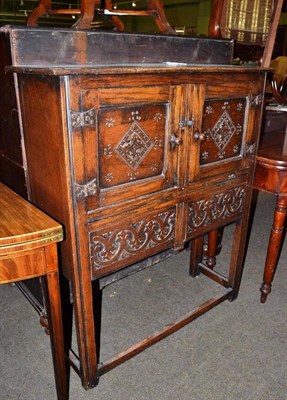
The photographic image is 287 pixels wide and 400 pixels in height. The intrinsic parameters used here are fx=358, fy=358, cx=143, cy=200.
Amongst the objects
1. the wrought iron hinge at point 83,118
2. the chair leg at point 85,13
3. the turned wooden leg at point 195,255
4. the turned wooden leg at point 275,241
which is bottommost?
the turned wooden leg at point 195,255

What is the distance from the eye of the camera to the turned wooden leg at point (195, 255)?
87.1 inches

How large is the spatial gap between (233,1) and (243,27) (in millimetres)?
149

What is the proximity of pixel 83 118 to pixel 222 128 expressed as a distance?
67 cm

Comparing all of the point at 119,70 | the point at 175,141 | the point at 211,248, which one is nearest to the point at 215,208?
the point at 175,141

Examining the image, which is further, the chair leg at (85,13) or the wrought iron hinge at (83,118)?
the chair leg at (85,13)

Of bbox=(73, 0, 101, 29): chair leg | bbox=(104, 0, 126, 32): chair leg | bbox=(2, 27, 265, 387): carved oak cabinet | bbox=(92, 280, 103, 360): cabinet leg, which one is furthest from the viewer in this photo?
bbox=(92, 280, 103, 360): cabinet leg

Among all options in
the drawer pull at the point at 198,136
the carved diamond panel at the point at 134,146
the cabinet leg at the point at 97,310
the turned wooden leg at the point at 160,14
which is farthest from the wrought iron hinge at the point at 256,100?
the cabinet leg at the point at 97,310

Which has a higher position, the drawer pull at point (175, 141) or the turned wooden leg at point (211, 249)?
the drawer pull at point (175, 141)

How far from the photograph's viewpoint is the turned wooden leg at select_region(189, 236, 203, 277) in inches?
87.1

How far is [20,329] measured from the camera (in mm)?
1808

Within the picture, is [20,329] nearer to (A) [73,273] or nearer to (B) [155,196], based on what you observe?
(A) [73,273]

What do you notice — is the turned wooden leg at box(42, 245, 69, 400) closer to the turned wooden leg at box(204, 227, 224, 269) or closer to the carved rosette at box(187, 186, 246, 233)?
the carved rosette at box(187, 186, 246, 233)

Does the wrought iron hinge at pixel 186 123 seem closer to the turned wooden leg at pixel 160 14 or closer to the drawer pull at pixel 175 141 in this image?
the drawer pull at pixel 175 141

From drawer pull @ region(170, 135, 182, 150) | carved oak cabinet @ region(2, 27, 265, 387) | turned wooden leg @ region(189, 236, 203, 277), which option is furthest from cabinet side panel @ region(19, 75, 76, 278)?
turned wooden leg @ region(189, 236, 203, 277)
